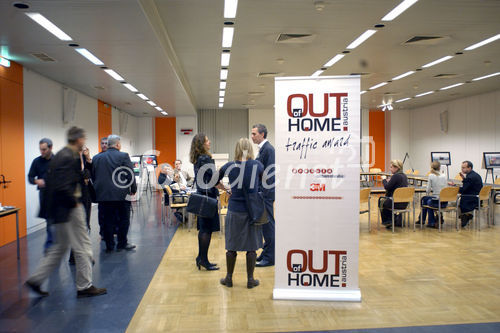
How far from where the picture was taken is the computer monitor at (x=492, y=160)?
10.9 m

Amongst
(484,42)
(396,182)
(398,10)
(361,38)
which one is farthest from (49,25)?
(484,42)

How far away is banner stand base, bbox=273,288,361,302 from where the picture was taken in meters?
3.55

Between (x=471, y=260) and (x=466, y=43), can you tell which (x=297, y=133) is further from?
(x=466, y=43)

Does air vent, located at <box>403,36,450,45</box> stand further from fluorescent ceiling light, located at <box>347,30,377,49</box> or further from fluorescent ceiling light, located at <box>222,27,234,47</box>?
fluorescent ceiling light, located at <box>222,27,234,47</box>

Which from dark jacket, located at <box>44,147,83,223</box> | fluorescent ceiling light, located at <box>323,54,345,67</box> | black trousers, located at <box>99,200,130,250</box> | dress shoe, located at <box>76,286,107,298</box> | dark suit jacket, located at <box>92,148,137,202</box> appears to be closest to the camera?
dark jacket, located at <box>44,147,83,223</box>

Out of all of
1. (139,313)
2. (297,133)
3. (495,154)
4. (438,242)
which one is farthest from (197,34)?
(495,154)

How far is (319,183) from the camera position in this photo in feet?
11.7

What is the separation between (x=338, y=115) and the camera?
3.54 meters

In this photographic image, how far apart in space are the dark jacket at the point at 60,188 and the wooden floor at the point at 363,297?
1269 mm

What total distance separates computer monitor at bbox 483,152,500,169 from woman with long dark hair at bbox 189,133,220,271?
1046 cm

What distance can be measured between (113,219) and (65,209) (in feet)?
6.68

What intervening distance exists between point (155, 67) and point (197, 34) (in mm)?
1446

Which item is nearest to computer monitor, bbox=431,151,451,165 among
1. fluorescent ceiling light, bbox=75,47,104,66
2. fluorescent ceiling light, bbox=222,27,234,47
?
fluorescent ceiling light, bbox=222,27,234,47

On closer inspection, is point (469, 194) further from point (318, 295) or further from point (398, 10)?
point (318, 295)
